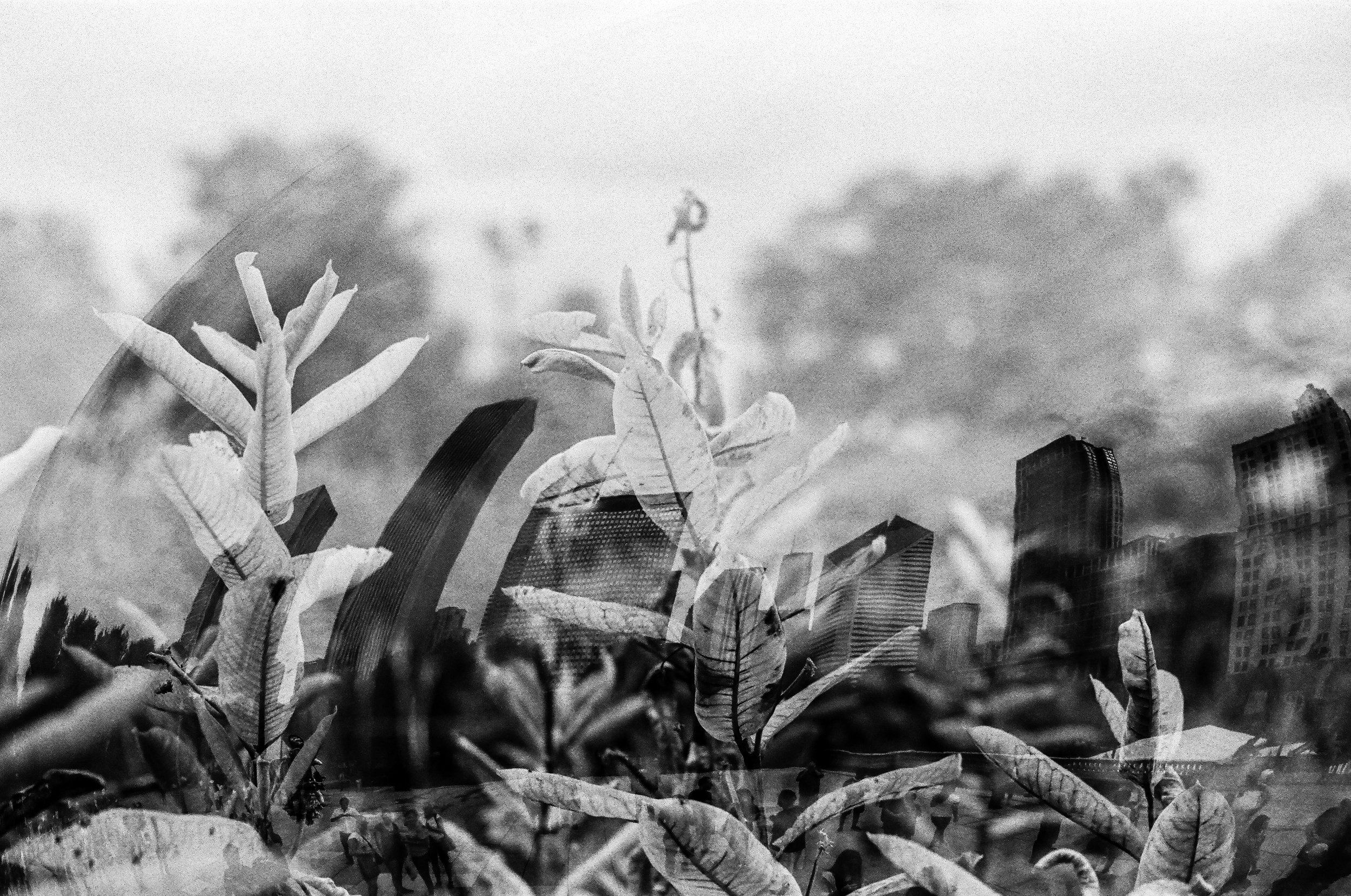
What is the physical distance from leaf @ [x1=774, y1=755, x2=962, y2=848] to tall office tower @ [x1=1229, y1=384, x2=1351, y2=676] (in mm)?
85

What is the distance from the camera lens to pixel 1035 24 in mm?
368

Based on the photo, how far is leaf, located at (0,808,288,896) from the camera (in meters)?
0.32

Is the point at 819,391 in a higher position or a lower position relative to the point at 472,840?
higher

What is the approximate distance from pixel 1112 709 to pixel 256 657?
240mm

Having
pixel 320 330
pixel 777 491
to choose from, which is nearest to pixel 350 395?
pixel 320 330

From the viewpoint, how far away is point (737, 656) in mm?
307

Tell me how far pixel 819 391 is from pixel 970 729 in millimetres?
107

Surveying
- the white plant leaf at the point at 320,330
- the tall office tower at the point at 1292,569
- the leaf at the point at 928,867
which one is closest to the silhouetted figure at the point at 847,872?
the leaf at the point at 928,867

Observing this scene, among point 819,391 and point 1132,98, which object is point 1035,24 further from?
point 819,391

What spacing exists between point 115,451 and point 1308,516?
356mm

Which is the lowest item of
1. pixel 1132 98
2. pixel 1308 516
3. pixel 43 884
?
pixel 43 884

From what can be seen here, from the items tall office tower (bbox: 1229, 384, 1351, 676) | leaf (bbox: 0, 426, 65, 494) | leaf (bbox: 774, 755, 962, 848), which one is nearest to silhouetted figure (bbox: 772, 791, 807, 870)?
leaf (bbox: 774, 755, 962, 848)

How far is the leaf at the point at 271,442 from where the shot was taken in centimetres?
33

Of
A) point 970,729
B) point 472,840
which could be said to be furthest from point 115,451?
point 970,729
